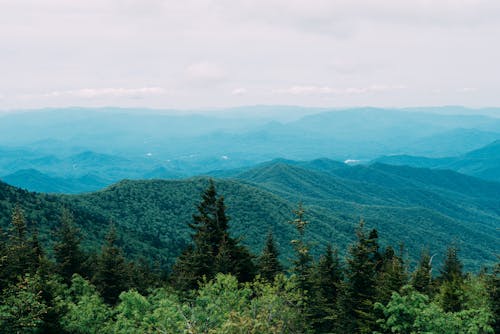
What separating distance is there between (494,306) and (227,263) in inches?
780

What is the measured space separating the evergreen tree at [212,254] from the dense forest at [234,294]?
A: 103 mm

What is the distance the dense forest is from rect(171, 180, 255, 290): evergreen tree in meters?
0.10

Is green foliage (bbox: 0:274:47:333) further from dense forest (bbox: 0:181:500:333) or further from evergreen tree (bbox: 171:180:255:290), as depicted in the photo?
evergreen tree (bbox: 171:180:255:290)

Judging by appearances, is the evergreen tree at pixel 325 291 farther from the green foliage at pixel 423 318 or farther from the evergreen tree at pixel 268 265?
the green foliage at pixel 423 318

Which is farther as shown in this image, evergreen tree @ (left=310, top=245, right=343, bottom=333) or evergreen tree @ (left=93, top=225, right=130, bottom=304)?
evergreen tree @ (left=93, top=225, right=130, bottom=304)

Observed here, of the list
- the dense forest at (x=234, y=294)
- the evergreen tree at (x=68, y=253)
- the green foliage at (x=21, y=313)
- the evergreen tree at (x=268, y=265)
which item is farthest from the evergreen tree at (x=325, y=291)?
the evergreen tree at (x=68, y=253)

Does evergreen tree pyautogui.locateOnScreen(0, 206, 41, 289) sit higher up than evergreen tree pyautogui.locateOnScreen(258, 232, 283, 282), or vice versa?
evergreen tree pyautogui.locateOnScreen(0, 206, 41, 289)

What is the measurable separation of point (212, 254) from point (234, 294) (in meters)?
12.6

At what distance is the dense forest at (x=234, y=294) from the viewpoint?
20750mm

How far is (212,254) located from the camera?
37469 mm

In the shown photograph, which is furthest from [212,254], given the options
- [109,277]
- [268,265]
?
[109,277]

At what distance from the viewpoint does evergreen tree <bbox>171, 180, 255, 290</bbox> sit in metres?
34.7

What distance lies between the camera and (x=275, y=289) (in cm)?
2498

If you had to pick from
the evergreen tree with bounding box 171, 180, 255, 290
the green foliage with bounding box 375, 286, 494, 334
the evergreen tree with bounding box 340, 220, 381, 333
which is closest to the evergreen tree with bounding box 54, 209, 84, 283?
the evergreen tree with bounding box 171, 180, 255, 290
